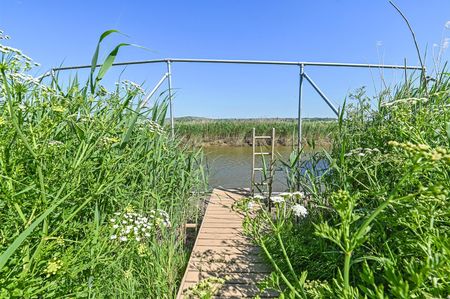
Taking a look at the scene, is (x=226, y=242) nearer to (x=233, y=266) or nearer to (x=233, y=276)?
(x=233, y=266)

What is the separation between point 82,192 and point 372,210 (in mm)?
1780

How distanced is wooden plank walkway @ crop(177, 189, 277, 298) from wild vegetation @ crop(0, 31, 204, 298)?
0.59 ft

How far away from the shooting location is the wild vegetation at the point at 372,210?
87 centimetres

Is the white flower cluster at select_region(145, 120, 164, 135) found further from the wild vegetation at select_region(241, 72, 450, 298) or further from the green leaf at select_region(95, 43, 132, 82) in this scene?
the wild vegetation at select_region(241, 72, 450, 298)

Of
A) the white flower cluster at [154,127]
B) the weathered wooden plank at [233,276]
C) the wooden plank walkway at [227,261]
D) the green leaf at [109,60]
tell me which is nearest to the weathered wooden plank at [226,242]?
the wooden plank walkway at [227,261]

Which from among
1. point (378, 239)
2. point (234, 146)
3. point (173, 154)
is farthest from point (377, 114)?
point (234, 146)

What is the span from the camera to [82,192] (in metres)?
1.39

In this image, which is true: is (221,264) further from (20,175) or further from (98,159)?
(20,175)

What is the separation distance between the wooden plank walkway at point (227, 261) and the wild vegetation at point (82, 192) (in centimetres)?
18

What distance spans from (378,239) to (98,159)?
182 centimetres

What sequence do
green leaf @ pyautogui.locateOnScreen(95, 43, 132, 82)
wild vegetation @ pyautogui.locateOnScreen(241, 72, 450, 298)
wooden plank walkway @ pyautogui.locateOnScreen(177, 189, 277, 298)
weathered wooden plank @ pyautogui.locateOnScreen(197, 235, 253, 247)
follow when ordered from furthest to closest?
weathered wooden plank @ pyautogui.locateOnScreen(197, 235, 253, 247) < wooden plank walkway @ pyautogui.locateOnScreen(177, 189, 277, 298) < green leaf @ pyautogui.locateOnScreen(95, 43, 132, 82) < wild vegetation @ pyautogui.locateOnScreen(241, 72, 450, 298)

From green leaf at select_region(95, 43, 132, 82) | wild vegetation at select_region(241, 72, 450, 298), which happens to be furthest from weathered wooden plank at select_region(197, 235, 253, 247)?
green leaf at select_region(95, 43, 132, 82)

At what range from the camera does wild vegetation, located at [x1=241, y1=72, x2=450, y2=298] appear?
2.85ft

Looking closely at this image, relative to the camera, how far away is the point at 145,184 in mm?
2230
